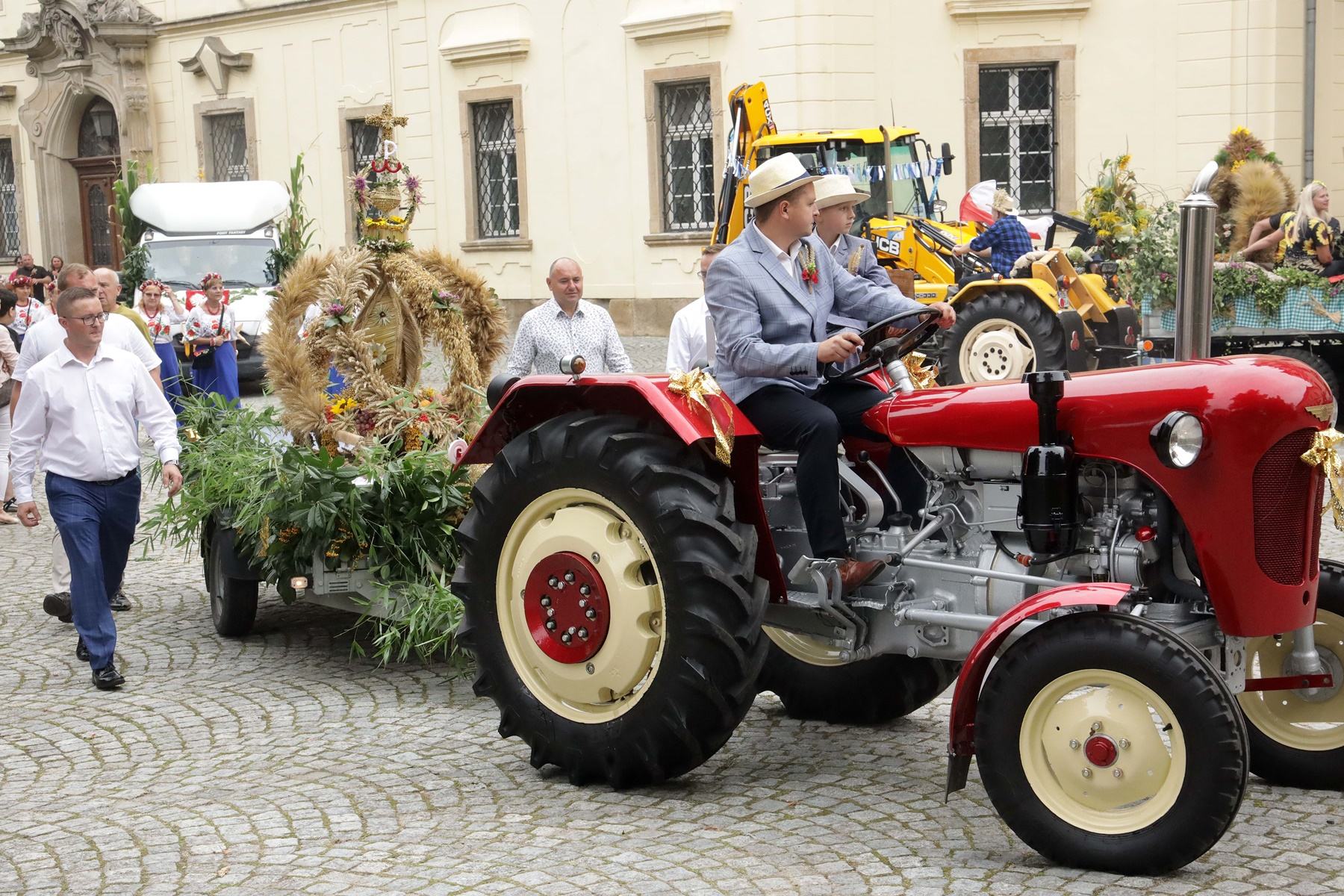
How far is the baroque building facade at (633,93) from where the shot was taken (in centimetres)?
2080

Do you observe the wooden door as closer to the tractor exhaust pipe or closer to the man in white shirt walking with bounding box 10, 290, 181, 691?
the man in white shirt walking with bounding box 10, 290, 181, 691

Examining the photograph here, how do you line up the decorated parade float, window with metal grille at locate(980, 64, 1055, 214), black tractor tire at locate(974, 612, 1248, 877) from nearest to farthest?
black tractor tire at locate(974, 612, 1248, 877) → the decorated parade float → window with metal grille at locate(980, 64, 1055, 214)

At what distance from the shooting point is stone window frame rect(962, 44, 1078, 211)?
21344 mm

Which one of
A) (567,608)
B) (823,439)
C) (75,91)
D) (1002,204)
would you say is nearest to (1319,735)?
(823,439)

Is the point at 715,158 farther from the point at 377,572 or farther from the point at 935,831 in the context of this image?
the point at 935,831

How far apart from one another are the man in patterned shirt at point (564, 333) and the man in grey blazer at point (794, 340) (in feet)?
9.25

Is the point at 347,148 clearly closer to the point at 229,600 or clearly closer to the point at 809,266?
the point at 229,600

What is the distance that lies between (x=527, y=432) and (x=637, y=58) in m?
18.5

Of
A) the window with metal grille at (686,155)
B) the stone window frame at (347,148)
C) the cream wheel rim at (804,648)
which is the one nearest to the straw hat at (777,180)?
the cream wheel rim at (804,648)

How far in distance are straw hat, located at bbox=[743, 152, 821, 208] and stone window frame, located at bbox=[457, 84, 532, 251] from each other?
20.0 m

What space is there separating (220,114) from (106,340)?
21.6 m

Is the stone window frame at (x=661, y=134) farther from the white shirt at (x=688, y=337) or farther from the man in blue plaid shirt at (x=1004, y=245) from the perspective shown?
the white shirt at (x=688, y=337)

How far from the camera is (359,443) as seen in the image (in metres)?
7.41

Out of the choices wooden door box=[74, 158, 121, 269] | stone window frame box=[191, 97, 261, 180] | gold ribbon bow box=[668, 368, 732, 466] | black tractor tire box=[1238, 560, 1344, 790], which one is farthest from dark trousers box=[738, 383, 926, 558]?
wooden door box=[74, 158, 121, 269]
